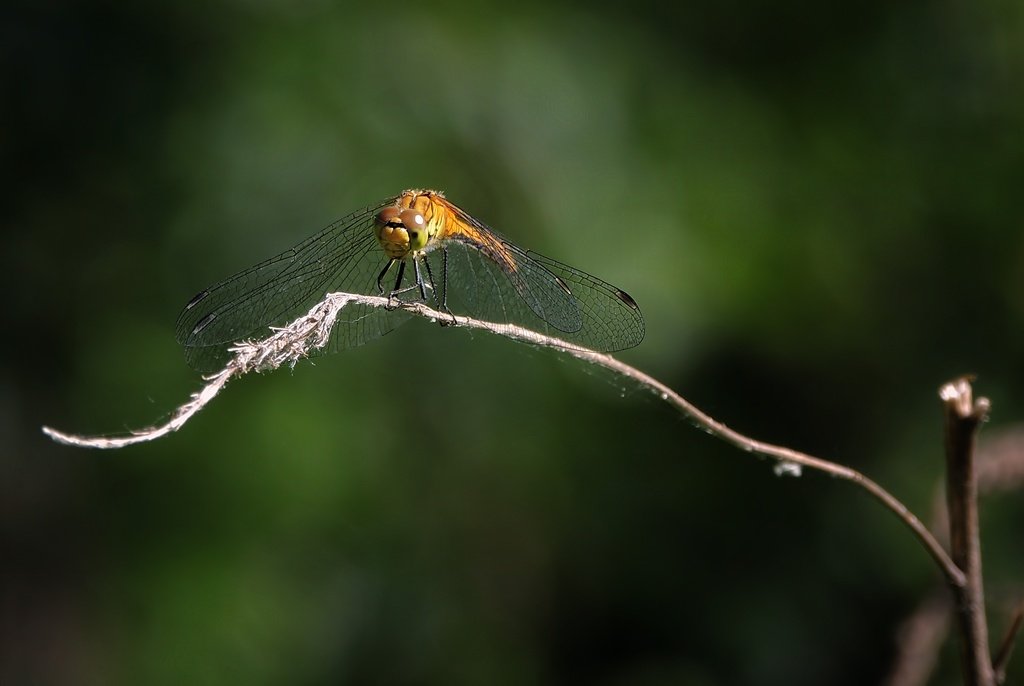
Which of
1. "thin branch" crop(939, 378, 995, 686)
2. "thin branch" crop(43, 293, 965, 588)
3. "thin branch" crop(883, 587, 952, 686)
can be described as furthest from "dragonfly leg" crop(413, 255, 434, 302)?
"thin branch" crop(939, 378, 995, 686)

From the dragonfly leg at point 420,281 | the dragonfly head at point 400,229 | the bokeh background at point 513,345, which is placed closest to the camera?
the dragonfly head at point 400,229

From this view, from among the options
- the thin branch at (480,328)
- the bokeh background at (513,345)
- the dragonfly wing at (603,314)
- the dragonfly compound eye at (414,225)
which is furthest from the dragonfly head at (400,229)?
the bokeh background at (513,345)

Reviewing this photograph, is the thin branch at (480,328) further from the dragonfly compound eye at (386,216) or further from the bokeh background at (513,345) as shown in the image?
the bokeh background at (513,345)

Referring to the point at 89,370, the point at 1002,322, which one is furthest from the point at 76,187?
the point at 1002,322

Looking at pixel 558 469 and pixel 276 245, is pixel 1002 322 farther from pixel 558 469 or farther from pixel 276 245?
pixel 276 245

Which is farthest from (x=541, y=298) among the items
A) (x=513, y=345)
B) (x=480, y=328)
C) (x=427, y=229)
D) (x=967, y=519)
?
(x=967, y=519)

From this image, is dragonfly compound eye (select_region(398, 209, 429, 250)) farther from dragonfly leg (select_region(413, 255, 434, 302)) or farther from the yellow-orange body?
dragonfly leg (select_region(413, 255, 434, 302))
